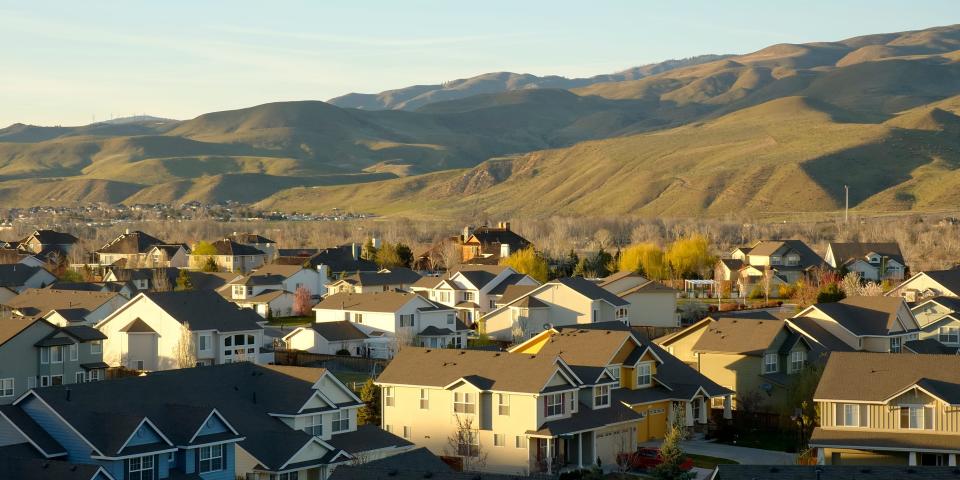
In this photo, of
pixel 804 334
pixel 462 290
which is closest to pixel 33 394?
pixel 804 334

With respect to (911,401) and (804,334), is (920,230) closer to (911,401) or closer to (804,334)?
(804,334)

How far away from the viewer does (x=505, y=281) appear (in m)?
83.1

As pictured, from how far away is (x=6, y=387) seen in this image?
4572 cm

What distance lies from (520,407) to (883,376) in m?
10.1

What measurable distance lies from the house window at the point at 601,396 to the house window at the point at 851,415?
286 inches

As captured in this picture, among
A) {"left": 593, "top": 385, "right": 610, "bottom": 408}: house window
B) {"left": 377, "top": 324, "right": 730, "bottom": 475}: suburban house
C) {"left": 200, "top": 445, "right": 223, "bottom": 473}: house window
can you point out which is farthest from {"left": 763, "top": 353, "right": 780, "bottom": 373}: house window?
{"left": 200, "top": 445, "right": 223, "bottom": 473}: house window

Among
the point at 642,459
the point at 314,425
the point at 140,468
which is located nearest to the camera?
the point at 140,468

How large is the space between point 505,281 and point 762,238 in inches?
2619

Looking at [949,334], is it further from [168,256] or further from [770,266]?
[168,256]

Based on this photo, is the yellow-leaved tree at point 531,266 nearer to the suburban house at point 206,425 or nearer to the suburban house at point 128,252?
the suburban house at point 128,252

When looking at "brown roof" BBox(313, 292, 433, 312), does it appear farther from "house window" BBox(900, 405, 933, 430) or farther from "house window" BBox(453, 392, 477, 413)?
"house window" BBox(900, 405, 933, 430)

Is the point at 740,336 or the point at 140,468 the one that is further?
the point at 740,336

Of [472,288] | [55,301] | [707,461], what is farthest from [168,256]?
[707,461]

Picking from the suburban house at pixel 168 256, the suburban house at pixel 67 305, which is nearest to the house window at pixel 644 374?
the suburban house at pixel 67 305
